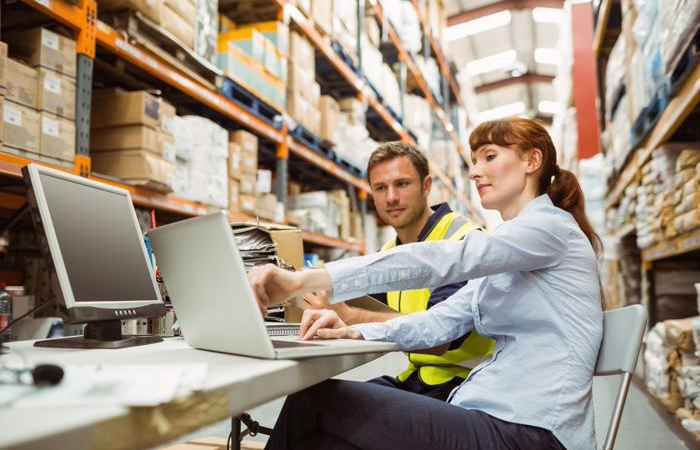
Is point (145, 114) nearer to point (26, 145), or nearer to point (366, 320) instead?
point (26, 145)

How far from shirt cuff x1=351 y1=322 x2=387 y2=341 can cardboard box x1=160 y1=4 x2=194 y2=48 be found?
7.39 feet

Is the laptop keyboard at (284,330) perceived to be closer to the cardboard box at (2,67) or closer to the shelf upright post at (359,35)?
the cardboard box at (2,67)

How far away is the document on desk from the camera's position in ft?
1.92

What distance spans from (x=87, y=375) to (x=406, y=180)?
2.16 m

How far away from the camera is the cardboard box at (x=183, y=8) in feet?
10.3

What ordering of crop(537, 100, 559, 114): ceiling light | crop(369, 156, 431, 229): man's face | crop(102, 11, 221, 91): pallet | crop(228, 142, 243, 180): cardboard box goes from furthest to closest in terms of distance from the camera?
crop(537, 100, 559, 114): ceiling light < crop(228, 142, 243, 180): cardboard box < crop(102, 11, 221, 91): pallet < crop(369, 156, 431, 229): man's face

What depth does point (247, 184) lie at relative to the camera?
403 cm

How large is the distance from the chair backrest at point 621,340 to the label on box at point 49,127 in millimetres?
2205

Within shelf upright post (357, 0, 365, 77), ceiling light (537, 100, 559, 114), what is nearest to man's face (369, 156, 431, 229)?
shelf upright post (357, 0, 365, 77)

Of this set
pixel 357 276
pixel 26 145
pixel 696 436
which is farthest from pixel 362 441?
pixel 696 436

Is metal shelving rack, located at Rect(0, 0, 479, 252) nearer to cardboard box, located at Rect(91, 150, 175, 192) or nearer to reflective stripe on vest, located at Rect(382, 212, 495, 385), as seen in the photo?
cardboard box, located at Rect(91, 150, 175, 192)

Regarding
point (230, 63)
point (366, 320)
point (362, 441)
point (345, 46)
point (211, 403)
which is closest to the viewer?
point (211, 403)

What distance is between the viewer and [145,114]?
2.99m

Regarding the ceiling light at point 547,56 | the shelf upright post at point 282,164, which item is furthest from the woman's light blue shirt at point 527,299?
the ceiling light at point 547,56
